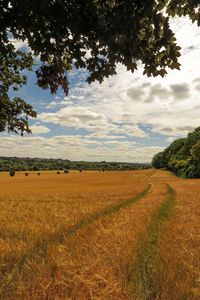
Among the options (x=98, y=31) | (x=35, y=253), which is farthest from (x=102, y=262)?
(x=98, y=31)

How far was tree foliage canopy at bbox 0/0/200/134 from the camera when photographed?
19.9ft

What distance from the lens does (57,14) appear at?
6.29 meters

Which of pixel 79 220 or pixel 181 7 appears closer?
pixel 181 7

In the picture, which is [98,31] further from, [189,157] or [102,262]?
[189,157]

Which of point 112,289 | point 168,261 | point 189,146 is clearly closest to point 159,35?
point 112,289

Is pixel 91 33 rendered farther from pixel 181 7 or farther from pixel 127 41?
pixel 181 7

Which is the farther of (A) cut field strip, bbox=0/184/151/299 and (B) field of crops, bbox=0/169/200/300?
(A) cut field strip, bbox=0/184/151/299

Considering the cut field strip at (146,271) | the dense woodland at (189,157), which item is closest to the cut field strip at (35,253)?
the cut field strip at (146,271)

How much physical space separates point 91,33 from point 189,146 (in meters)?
101

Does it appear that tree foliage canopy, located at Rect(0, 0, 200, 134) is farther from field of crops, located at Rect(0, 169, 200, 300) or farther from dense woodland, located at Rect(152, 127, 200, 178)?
dense woodland, located at Rect(152, 127, 200, 178)

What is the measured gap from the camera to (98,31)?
21.3 feet

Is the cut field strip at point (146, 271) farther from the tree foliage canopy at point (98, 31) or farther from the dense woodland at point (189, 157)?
the dense woodland at point (189, 157)

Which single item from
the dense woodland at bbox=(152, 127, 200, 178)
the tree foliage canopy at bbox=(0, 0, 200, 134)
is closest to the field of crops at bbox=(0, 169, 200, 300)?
the tree foliage canopy at bbox=(0, 0, 200, 134)

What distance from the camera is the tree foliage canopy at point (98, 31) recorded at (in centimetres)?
607
